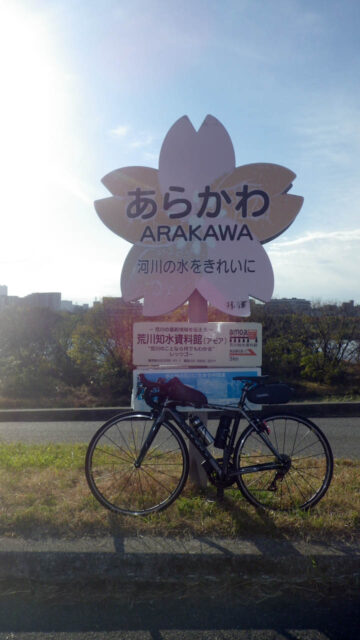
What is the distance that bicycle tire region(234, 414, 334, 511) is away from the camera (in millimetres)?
3889

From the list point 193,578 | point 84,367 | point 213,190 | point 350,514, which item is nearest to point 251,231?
point 213,190

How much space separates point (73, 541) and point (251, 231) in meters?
2.82

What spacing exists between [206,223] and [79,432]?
4.38m

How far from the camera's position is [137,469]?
404 centimetres

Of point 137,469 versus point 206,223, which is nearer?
point 137,469

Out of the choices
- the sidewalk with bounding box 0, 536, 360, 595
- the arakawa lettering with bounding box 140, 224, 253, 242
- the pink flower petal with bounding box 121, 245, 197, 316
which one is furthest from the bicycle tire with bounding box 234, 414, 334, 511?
the arakawa lettering with bounding box 140, 224, 253, 242

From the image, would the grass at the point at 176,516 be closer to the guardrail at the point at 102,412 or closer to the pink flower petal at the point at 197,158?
the pink flower petal at the point at 197,158

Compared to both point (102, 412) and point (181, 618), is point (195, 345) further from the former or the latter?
point (102, 412)

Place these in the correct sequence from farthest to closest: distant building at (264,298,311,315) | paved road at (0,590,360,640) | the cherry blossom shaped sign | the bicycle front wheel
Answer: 1. distant building at (264,298,311,315)
2. the cherry blossom shaped sign
3. the bicycle front wheel
4. paved road at (0,590,360,640)

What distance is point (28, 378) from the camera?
11469mm

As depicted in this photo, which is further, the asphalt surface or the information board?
the information board

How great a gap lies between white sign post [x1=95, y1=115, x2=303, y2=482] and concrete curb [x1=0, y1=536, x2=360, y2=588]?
2052 mm

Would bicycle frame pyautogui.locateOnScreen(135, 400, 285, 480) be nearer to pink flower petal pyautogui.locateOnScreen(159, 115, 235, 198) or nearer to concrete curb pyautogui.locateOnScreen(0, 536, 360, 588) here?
concrete curb pyautogui.locateOnScreen(0, 536, 360, 588)

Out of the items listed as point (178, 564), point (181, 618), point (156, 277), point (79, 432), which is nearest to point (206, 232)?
point (156, 277)
